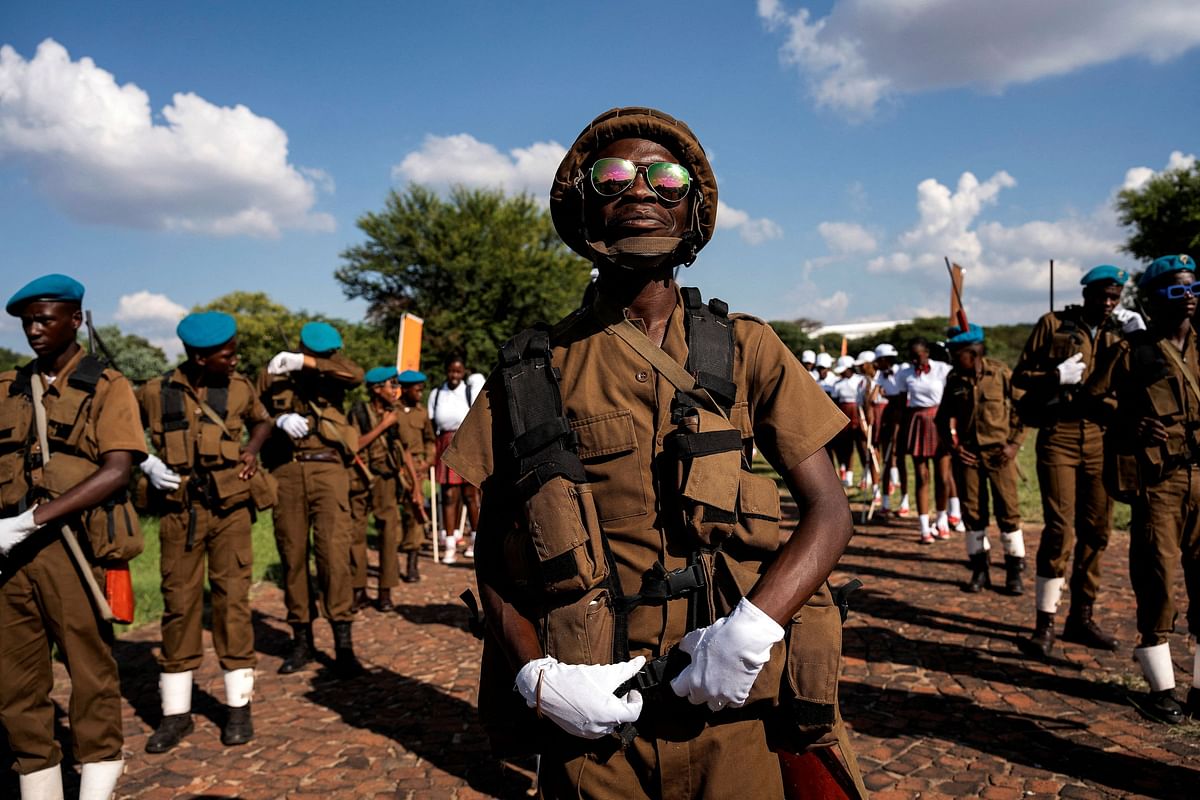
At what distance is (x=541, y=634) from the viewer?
1.98m

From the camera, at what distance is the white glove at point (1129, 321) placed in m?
5.52

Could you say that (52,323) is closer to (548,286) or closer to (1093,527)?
(1093,527)

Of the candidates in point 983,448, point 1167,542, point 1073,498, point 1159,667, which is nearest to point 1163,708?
point 1159,667

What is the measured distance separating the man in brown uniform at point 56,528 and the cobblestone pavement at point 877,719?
0.89 m

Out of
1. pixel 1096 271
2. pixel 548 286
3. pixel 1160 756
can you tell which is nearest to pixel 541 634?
pixel 1160 756

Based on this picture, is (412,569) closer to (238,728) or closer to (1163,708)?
(238,728)

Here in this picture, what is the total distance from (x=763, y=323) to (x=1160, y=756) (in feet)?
13.4

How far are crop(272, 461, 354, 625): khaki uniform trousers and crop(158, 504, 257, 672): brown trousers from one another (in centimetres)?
96

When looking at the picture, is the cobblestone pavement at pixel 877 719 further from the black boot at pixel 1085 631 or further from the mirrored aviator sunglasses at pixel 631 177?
the mirrored aviator sunglasses at pixel 631 177

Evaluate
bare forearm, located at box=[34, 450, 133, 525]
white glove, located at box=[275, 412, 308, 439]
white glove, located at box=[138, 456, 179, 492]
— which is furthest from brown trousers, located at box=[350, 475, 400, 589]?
bare forearm, located at box=[34, 450, 133, 525]

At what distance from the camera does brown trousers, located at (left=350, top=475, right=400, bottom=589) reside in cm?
816

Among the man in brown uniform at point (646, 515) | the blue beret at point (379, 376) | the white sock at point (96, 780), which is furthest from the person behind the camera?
the blue beret at point (379, 376)

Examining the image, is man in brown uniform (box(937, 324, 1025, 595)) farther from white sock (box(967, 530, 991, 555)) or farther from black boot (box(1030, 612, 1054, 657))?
black boot (box(1030, 612, 1054, 657))

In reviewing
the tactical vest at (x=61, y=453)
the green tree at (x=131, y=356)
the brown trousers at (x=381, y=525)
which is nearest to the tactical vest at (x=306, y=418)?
the brown trousers at (x=381, y=525)
